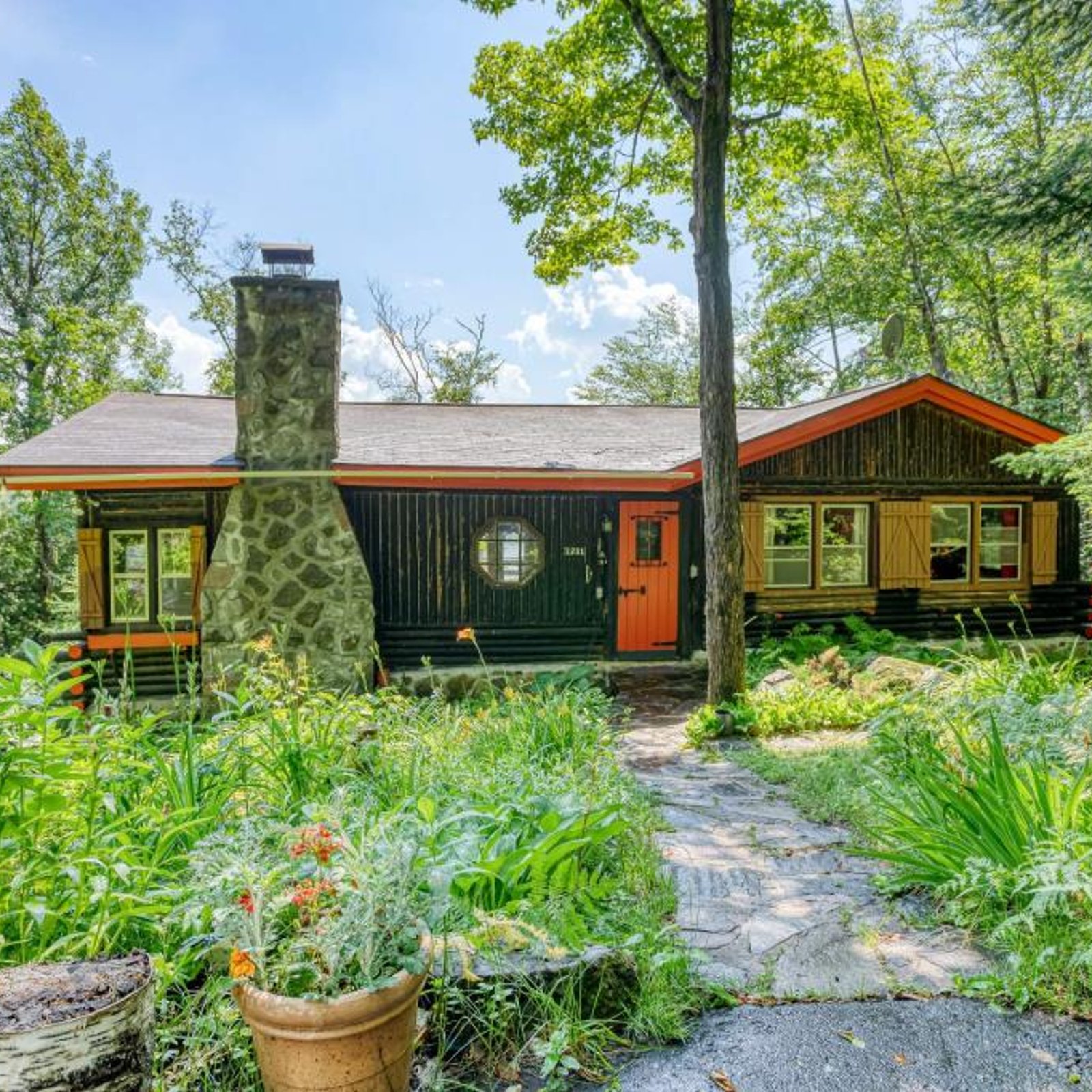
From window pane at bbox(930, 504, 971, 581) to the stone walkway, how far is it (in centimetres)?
765

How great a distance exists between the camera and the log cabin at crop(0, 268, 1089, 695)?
26.5ft

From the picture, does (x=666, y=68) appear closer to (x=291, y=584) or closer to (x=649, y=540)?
(x=649, y=540)

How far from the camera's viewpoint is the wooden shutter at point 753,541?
986 centimetres

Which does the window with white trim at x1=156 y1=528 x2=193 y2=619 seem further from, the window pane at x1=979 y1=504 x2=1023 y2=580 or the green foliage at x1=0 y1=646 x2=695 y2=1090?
the window pane at x1=979 y1=504 x2=1023 y2=580

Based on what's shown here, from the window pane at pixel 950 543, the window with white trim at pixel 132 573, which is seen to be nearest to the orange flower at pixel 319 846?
the window with white trim at pixel 132 573

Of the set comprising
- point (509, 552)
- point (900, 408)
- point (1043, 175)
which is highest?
point (1043, 175)

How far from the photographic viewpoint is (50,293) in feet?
61.5

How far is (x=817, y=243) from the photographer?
20.5 meters

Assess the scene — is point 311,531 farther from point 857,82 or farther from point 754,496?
point 857,82

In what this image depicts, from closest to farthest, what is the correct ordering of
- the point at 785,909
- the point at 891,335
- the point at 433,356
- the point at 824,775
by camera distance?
the point at 785,909 → the point at 824,775 → the point at 891,335 → the point at 433,356

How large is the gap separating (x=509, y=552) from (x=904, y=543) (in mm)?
5649

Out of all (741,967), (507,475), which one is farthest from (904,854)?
(507,475)

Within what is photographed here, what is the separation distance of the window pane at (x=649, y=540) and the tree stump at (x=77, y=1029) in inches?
326

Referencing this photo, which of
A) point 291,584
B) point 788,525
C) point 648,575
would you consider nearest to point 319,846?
point 291,584
